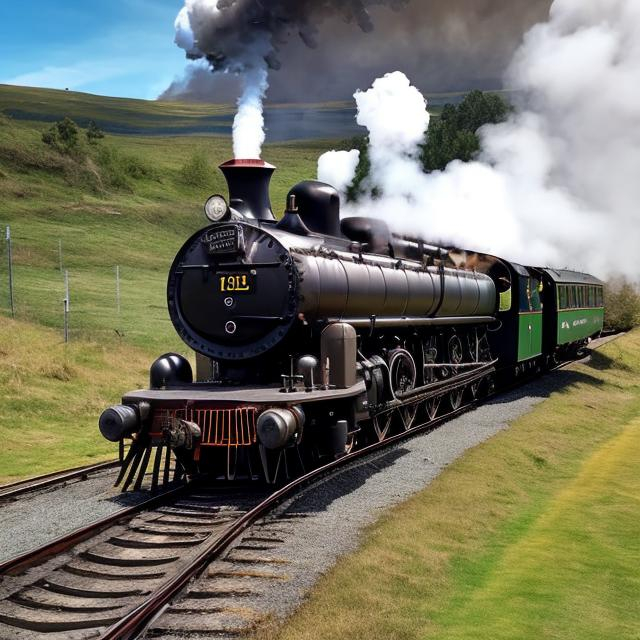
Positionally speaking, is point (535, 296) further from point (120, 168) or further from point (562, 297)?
point (120, 168)

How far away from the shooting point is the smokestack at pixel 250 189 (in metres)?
12.5

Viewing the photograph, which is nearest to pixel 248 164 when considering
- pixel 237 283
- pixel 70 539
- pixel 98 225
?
pixel 237 283

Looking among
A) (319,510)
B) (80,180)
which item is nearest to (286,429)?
(319,510)

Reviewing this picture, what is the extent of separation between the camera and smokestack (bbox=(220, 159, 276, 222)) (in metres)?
12.5

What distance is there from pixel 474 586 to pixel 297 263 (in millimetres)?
5131

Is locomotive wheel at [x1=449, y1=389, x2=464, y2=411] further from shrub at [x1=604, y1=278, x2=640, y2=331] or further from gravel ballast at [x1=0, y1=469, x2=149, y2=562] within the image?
shrub at [x1=604, y1=278, x2=640, y2=331]

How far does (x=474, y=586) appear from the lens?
7.87 metres

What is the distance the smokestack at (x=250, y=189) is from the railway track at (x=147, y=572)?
13.9 feet

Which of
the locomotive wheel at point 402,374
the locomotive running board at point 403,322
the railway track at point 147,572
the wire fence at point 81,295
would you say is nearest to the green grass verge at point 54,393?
the wire fence at point 81,295

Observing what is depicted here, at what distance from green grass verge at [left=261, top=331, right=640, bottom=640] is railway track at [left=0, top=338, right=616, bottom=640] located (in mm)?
821

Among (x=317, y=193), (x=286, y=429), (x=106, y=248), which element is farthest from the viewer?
(x=106, y=248)

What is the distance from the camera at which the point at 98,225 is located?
57.7 meters

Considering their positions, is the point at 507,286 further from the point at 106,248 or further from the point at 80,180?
the point at 80,180

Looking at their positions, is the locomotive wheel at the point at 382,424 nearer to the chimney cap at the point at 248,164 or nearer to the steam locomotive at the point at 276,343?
the steam locomotive at the point at 276,343
